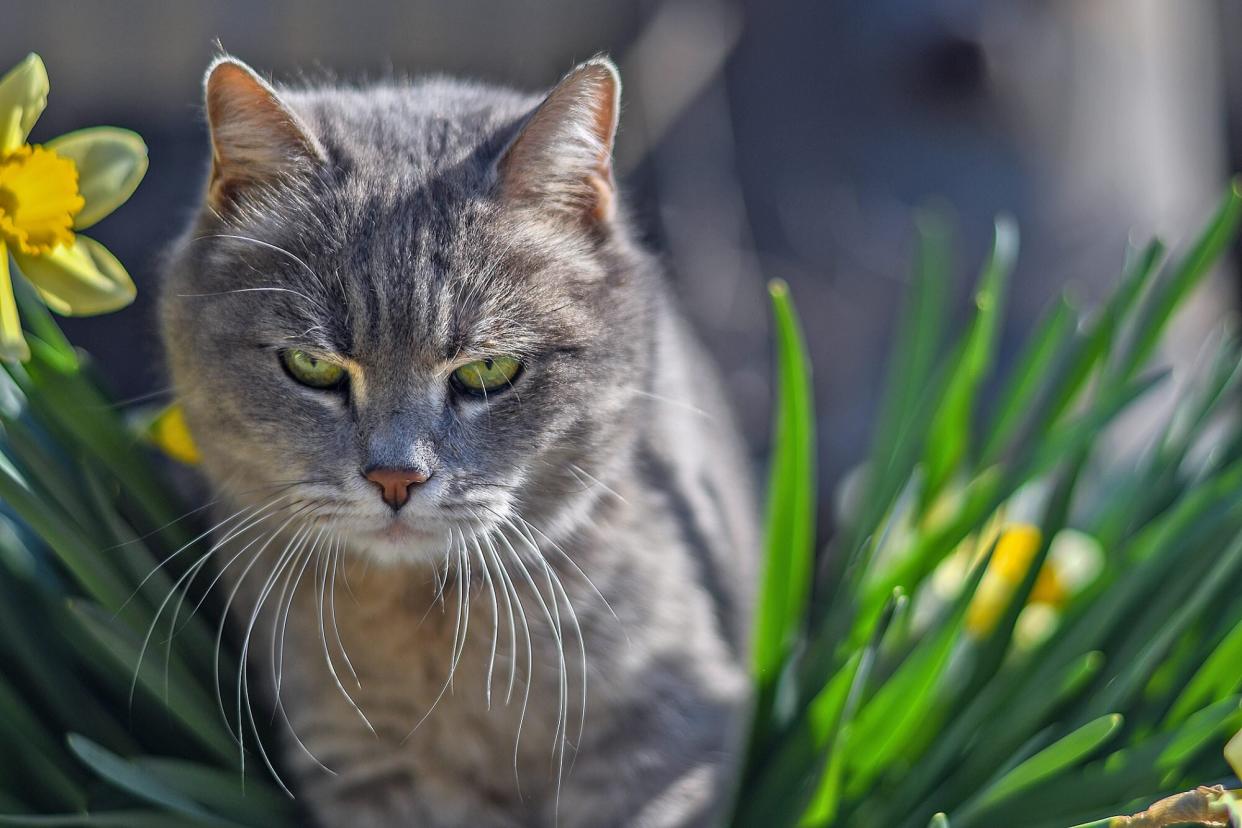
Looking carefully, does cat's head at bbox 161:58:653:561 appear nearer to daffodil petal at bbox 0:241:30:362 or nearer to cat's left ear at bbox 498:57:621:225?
cat's left ear at bbox 498:57:621:225

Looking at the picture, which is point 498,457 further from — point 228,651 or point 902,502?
point 902,502

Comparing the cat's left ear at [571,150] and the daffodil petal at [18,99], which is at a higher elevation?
the cat's left ear at [571,150]

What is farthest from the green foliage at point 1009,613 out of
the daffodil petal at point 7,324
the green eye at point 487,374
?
the daffodil petal at point 7,324

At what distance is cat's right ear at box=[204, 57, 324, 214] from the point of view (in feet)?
2.96

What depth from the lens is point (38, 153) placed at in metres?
0.78

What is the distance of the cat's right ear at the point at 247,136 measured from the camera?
0.90 m

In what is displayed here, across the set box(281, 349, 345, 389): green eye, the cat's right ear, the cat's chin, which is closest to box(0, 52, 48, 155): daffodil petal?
the cat's right ear

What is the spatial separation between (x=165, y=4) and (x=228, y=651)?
1.79 meters

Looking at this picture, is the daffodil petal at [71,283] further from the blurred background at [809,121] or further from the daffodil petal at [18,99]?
the blurred background at [809,121]

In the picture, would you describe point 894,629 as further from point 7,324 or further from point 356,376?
point 7,324

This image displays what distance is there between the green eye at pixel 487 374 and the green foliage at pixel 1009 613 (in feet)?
0.77

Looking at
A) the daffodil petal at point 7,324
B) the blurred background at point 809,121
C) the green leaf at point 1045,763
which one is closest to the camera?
the daffodil petal at point 7,324

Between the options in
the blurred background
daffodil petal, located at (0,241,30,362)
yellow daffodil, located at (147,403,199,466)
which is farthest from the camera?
the blurred background

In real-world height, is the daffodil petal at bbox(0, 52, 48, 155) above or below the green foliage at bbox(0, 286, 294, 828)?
above
